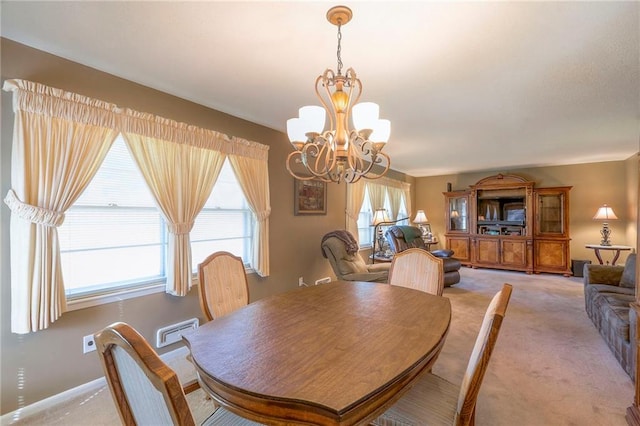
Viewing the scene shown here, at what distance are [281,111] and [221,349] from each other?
248 cm

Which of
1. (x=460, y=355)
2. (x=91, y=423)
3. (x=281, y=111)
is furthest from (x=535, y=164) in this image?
(x=91, y=423)

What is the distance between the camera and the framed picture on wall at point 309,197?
4012 mm

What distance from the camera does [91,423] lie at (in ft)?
6.01

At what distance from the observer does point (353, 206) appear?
516 cm

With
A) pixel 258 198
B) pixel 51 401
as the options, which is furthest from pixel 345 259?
pixel 51 401

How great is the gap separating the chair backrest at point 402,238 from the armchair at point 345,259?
1313 mm

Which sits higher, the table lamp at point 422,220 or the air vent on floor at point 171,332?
the table lamp at point 422,220

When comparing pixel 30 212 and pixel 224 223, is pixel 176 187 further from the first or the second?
pixel 30 212

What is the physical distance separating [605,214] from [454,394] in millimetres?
6071

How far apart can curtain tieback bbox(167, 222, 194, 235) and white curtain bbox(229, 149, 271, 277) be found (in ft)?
2.46

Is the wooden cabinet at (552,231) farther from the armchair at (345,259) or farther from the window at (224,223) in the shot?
the window at (224,223)

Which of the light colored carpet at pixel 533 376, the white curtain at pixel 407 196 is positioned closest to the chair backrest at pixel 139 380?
the light colored carpet at pixel 533 376

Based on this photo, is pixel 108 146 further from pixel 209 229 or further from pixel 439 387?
pixel 439 387

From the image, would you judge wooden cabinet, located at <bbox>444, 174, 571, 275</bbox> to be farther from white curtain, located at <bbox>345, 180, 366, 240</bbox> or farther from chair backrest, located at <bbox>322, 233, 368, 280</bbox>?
chair backrest, located at <bbox>322, 233, 368, 280</bbox>
